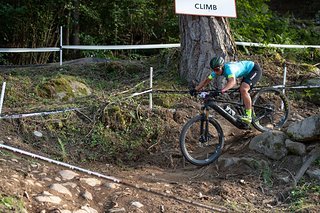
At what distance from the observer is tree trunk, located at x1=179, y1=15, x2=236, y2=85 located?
32.7 ft

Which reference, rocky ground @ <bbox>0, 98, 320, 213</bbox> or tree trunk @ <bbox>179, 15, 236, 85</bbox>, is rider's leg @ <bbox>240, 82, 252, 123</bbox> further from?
tree trunk @ <bbox>179, 15, 236, 85</bbox>

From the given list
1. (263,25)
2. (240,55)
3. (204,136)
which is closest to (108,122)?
(204,136)

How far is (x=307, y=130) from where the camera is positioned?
7.06m

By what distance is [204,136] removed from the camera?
752 cm

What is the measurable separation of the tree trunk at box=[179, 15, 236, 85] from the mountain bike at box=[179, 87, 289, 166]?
1541mm

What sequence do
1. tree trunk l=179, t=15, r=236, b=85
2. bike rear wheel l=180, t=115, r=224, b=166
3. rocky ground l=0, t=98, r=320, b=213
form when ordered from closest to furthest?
rocky ground l=0, t=98, r=320, b=213, bike rear wheel l=180, t=115, r=224, b=166, tree trunk l=179, t=15, r=236, b=85

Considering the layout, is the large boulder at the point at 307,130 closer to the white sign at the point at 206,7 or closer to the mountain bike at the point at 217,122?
the mountain bike at the point at 217,122

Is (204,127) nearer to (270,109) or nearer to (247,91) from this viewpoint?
(247,91)

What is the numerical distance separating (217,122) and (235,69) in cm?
82

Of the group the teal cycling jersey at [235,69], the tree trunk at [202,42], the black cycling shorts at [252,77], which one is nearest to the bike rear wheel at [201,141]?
the teal cycling jersey at [235,69]

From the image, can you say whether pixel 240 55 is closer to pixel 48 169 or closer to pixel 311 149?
pixel 311 149

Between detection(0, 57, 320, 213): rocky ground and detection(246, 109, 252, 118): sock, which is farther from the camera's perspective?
detection(246, 109, 252, 118): sock

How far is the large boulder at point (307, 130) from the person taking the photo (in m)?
6.98

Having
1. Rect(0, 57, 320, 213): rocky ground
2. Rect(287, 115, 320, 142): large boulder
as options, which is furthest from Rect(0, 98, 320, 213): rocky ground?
Rect(287, 115, 320, 142): large boulder
